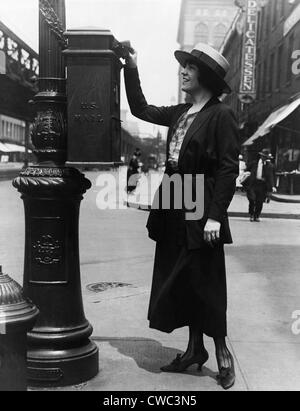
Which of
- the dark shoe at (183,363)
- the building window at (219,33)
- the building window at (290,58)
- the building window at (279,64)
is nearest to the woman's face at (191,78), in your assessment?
the dark shoe at (183,363)

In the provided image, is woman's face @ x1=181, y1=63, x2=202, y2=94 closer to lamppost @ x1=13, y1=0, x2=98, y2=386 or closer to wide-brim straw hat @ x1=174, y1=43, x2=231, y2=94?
wide-brim straw hat @ x1=174, y1=43, x2=231, y2=94

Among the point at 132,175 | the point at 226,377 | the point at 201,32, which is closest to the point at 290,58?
the point at 132,175

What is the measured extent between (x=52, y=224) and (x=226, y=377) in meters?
1.44

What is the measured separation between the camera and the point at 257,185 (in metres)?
14.5

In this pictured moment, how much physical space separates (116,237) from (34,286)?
7279mm

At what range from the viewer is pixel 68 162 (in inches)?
145

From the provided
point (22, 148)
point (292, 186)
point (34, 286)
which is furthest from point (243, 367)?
point (22, 148)

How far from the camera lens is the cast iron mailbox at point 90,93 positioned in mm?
3637

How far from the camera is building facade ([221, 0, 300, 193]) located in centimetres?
2314

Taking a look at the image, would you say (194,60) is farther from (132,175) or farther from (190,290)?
(132,175)

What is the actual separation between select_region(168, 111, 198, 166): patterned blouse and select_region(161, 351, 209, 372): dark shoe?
130 cm

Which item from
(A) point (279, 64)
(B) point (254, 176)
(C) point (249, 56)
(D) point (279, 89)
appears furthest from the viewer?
(C) point (249, 56)

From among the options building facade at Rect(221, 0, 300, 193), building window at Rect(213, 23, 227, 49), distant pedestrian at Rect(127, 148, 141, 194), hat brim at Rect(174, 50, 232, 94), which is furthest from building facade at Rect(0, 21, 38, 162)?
building window at Rect(213, 23, 227, 49)

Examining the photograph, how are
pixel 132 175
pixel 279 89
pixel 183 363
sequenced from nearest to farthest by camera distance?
pixel 183 363 < pixel 132 175 < pixel 279 89
